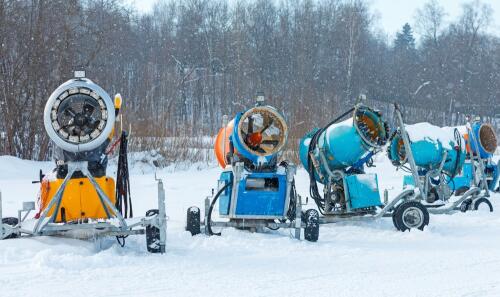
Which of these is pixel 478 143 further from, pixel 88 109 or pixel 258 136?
pixel 88 109

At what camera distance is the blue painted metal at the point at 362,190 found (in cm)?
930

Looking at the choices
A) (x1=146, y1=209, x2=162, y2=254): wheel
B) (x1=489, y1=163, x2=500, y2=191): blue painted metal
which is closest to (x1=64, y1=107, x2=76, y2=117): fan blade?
(x1=146, y1=209, x2=162, y2=254): wheel

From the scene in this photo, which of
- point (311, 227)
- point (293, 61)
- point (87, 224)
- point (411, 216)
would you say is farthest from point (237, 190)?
point (293, 61)

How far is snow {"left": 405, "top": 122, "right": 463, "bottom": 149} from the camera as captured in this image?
11023 mm

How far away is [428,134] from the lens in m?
11.1

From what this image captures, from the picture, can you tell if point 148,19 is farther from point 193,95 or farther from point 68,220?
point 68,220

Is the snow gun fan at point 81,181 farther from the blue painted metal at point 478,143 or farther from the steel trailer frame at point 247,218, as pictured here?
the blue painted metal at point 478,143

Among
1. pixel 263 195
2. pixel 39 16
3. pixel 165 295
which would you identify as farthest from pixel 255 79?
pixel 165 295

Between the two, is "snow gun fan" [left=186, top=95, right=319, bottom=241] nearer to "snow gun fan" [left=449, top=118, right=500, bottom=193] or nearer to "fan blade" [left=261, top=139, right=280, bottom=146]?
"fan blade" [left=261, top=139, right=280, bottom=146]

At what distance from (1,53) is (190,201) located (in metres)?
12.5

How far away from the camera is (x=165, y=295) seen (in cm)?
522

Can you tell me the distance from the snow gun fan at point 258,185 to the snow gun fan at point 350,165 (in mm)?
1193

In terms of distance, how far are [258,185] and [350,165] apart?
6.40 feet

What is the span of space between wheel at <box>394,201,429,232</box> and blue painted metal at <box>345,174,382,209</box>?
520 mm
